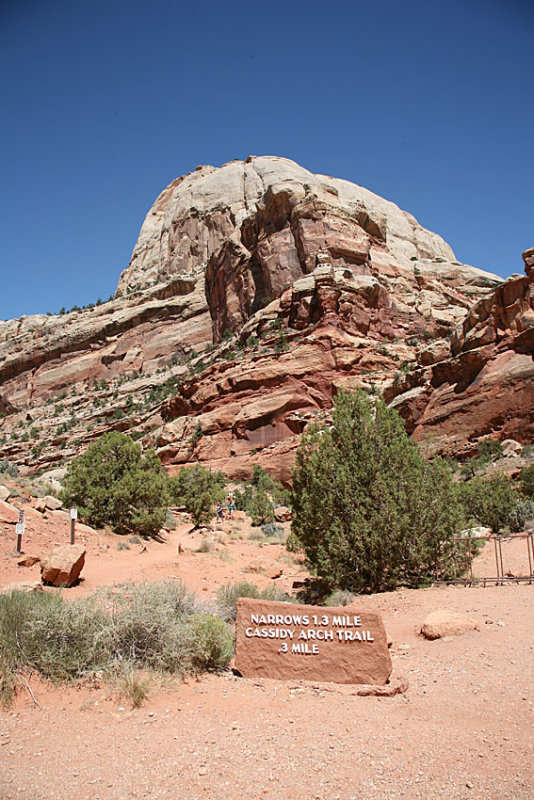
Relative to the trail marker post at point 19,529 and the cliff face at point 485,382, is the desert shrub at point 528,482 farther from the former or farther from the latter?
the trail marker post at point 19,529

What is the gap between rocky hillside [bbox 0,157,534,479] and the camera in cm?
2877

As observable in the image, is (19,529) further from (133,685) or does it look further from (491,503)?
(491,503)

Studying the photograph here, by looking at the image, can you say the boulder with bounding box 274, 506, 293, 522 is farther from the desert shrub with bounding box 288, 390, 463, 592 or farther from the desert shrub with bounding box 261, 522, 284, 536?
the desert shrub with bounding box 288, 390, 463, 592

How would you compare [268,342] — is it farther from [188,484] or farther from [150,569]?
[150,569]

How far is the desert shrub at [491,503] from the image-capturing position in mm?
16844

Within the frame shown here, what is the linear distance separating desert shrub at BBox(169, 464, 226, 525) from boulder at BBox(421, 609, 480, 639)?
60.7ft

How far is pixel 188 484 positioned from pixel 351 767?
2335 cm

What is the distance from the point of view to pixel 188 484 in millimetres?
26578

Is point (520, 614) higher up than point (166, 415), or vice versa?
point (166, 415)

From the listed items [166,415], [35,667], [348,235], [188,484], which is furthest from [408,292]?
[35,667]

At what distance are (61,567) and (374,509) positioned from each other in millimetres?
6222

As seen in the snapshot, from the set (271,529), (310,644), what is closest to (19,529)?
(310,644)

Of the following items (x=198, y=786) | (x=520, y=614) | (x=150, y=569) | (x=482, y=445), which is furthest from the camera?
(x=482, y=445)

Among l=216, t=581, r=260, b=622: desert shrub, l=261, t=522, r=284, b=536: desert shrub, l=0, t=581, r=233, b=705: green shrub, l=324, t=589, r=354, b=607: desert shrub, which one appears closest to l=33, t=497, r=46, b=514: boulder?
l=216, t=581, r=260, b=622: desert shrub
